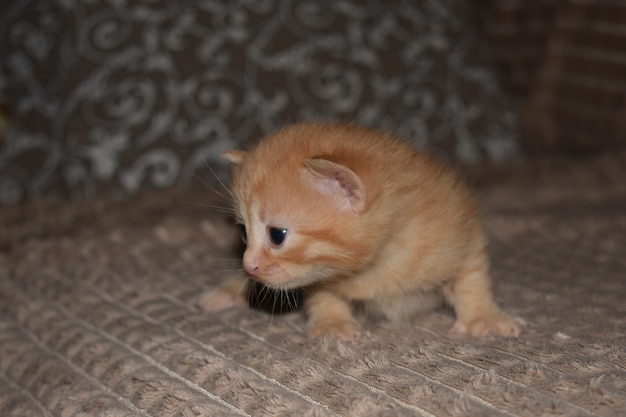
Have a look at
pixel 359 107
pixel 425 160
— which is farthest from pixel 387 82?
pixel 425 160

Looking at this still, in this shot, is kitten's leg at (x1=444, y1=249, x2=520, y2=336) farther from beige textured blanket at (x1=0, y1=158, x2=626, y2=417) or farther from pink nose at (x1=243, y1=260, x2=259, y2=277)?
pink nose at (x1=243, y1=260, x2=259, y2=277)

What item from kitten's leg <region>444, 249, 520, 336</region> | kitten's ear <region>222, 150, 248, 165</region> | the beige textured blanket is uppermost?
kitten's ear <region>222, 150, 248, 165</region>

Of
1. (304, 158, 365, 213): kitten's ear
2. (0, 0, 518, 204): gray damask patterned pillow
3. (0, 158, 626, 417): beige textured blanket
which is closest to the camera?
(0, 158, 626, 417): beige textured blanket

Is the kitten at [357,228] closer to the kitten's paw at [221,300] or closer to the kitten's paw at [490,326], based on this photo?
the kitten's paw at [490,326]

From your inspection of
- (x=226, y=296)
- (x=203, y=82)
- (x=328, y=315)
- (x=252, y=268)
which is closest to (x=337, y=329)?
(x=328, y=315)

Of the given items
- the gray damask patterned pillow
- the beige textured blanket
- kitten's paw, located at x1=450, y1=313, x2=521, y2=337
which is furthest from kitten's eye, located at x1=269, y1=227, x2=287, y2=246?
the gray damask patterned pillow

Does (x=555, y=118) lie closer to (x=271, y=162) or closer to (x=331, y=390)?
(x=271, y=162)
